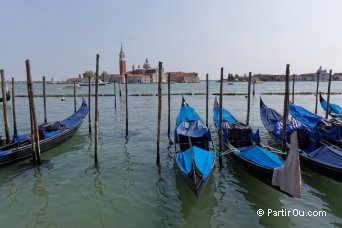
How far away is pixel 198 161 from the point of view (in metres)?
7.10

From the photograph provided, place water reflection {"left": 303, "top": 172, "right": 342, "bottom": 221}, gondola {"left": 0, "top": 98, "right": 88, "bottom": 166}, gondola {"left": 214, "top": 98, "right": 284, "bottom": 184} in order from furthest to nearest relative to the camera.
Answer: gondola {"left": 0, "top": 98, "right": 88, "bottom": 166} → gondola {"left": 214, "top": 98, "right": 284, "bottom": 184} → water reflection {"left": 303, "top": 172, "right": 342, "bottom": 221}

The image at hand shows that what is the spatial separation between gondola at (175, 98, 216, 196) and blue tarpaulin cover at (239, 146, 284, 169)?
3.19 ft

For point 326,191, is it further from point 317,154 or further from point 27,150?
point 27,150

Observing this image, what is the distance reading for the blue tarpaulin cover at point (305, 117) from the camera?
12469 millimetres

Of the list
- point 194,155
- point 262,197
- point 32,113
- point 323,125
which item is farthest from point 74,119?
point 323,125

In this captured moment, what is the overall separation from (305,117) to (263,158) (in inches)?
288

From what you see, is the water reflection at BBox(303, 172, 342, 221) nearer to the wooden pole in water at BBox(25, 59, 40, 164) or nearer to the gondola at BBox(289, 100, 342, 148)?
the gondola at BBox(289, 100, 342, 148)

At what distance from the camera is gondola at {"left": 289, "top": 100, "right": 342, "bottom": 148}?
10492 mm

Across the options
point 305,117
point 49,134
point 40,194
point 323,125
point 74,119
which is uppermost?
point 305,117

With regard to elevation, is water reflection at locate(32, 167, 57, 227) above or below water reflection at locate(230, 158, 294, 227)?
below

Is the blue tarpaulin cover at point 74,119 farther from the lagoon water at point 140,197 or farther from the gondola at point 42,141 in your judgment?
the lagoon water at point 140,197

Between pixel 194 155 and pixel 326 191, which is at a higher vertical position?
pixel 194 155

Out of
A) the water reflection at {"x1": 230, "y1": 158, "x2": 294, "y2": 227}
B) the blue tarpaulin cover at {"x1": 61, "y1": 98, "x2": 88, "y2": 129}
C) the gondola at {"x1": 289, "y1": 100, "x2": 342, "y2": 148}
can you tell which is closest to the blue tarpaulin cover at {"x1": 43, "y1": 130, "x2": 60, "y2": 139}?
the blue tarpaulin cover at {"x1": 61, "y1": 98, "x2": 88, "y2": 129}

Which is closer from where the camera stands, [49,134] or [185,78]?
[49,134]
